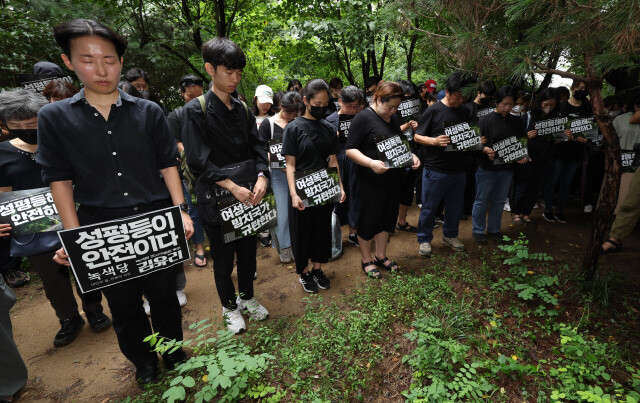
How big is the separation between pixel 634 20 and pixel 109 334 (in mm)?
5033

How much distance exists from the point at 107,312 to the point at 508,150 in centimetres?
558

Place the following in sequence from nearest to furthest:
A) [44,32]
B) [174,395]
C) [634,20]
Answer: [174,395], [634,20], [44,32]

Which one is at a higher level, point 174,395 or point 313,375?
point 174,395

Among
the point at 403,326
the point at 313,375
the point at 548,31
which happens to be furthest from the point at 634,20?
the point at 313,375

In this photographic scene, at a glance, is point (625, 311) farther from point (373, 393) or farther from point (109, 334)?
point (109, 334)

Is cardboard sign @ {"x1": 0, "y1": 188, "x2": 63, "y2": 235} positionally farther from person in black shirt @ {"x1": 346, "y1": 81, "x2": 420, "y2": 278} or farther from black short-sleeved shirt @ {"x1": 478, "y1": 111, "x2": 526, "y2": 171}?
black short-sleeved shirt @ {"x1": 478, "y1": 111, "x2": 526, "y2": 171}

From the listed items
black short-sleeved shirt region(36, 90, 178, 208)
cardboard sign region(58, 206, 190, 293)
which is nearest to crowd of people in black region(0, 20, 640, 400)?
black short-sleeved shirt region(36, 90, 178, 208)

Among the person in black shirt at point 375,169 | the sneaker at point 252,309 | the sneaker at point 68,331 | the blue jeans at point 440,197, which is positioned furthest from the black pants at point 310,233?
the sneaker at point 68,331

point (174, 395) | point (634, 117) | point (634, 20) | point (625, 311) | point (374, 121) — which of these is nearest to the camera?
point (174, 395)

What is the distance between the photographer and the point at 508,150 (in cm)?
430

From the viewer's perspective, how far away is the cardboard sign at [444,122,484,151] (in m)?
3.84

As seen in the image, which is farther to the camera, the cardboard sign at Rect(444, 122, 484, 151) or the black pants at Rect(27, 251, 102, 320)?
the cardboard sign at Rect(444, 122, 484, 151)

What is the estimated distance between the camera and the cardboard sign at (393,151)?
10.7 ft

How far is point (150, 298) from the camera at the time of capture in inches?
89.3
